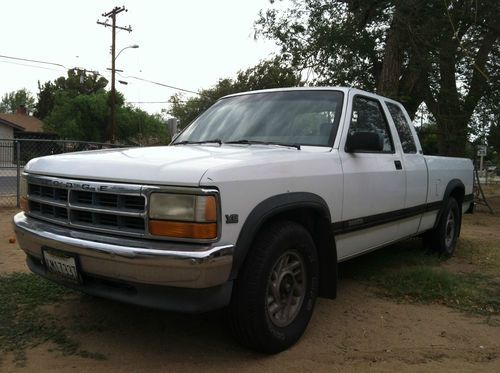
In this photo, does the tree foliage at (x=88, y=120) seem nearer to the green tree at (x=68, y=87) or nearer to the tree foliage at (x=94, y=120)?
the tree foliage at (x=94, y=120)

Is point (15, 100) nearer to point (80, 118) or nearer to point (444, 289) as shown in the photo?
point (80, 118)

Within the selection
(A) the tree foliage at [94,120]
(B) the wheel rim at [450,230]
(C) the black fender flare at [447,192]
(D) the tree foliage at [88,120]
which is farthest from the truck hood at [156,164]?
(D) the tree foliage at [88,120]

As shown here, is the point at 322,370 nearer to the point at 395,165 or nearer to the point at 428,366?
the point at 428,366

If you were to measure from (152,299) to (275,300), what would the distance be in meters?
0.84

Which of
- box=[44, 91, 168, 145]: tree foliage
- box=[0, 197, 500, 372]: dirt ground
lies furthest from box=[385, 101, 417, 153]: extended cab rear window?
box=[44, 91, 168, 145]: tree foliage

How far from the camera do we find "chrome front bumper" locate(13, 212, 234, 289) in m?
2.68

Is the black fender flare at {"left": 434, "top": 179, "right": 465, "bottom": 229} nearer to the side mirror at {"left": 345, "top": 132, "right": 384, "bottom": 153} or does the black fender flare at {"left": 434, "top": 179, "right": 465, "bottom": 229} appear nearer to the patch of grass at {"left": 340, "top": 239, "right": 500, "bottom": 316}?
the patch of grass at {"left": 340, "top": 239, "right": 500, "bottom": 316}

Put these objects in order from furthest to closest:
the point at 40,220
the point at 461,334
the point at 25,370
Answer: the point at 461,334 → the point at 40,220 → the point at 25,370

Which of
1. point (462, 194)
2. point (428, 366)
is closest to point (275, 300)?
point (428, 366)

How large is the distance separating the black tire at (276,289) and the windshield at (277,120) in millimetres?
1001

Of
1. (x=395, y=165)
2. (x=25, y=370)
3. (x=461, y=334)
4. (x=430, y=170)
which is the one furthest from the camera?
(x=430, y=170)

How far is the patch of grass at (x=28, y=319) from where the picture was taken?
3.27 m

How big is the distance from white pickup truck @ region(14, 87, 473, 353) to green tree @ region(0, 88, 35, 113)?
282 ft

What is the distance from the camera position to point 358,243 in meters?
4.23
